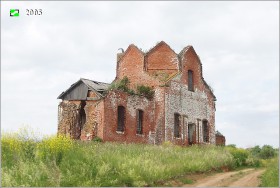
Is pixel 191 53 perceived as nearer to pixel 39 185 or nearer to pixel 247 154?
pixel 247 154

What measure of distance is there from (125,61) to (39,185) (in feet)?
64.3

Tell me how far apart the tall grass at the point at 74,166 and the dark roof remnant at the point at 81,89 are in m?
10.3

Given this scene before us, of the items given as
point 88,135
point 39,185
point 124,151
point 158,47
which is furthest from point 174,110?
point 39,185

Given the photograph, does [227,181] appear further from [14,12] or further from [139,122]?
[139,122]

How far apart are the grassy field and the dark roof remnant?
10044 millimetres

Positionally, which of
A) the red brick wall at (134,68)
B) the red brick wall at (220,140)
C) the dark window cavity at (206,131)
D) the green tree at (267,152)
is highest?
the red brick wall at (134,68)

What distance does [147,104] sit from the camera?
2844cm

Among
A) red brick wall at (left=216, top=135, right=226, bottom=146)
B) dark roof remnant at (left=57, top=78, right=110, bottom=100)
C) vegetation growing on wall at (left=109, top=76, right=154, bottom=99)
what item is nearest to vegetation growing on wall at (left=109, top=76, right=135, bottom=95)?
vegetation growing on wall at (left=109, top=76, right=154, bottom=99)

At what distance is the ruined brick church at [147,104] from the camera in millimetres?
26127

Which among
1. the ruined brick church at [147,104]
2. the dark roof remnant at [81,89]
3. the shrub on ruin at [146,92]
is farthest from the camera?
the shrub on ruin at [146,92]

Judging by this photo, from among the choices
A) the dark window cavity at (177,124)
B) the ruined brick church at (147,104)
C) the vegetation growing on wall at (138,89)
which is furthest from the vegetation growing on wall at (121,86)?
the dark window cavity at (177,124)

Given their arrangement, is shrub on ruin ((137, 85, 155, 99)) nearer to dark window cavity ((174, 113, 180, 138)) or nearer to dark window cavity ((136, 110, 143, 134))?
dark window cavity ((136, 110, 143, 134))

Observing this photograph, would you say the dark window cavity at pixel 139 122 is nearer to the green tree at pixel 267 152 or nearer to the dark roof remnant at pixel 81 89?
the dark roof remnant at pixel 81 89

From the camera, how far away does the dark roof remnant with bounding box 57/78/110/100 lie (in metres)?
27.5
